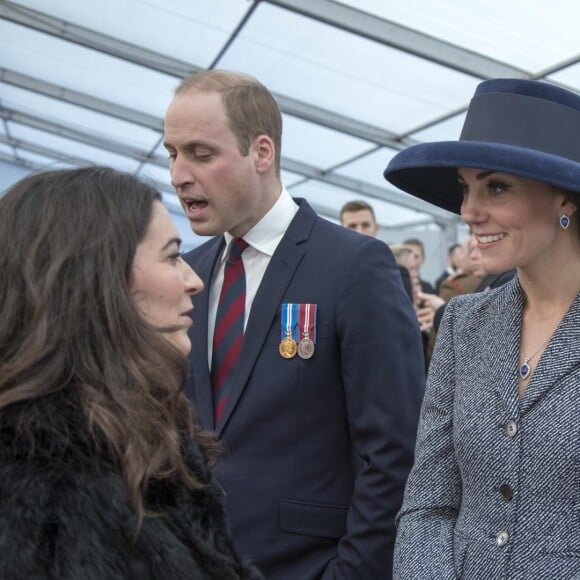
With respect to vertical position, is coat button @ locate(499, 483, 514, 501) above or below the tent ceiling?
below

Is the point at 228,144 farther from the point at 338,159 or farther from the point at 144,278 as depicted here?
the point at 338,159

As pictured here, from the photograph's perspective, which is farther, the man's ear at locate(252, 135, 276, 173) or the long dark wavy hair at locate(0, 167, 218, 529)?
the man's ear at locate(252, 135, 276, 173)

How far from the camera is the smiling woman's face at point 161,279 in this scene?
4.67ft

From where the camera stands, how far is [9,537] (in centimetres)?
112

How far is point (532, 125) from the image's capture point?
65.7 inches

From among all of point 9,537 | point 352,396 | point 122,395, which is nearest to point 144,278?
point 122,395

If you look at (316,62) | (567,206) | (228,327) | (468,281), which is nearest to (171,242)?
(228,327)

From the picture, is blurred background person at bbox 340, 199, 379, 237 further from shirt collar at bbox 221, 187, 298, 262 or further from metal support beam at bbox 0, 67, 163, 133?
metal support beam at bbox 0, 67, 163, 133

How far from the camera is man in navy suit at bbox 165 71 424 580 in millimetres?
1937

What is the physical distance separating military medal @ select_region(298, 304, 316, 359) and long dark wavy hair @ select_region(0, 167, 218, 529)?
1.93 ft

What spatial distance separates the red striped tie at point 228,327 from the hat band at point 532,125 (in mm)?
725

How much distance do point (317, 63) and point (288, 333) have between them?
5.22m

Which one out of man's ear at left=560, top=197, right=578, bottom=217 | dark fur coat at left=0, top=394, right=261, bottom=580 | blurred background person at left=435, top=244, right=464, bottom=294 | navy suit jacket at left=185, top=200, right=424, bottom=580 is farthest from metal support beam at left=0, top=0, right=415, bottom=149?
dark fur coat at left=0, top=394, right=261, bottom=580

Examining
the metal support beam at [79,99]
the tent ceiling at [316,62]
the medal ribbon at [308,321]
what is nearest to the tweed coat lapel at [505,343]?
the medal ribbon at [308,321]
